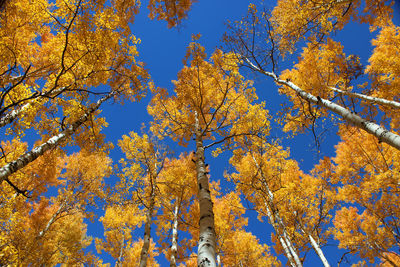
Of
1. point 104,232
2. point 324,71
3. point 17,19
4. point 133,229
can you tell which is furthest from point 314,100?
point 104,232

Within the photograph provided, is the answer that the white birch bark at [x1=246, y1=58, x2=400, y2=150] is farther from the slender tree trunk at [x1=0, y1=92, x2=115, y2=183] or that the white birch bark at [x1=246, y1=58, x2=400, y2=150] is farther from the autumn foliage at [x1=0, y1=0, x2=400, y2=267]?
the slender tree trunk at [x1=0, y1=92, x2=115, y2=183]

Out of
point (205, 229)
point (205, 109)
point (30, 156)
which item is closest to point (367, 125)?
point (205, 229)

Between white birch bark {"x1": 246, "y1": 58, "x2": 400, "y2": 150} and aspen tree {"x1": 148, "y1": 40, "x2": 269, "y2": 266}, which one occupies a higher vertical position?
aspen tree {"x1": 148, "y1": 40, "x2": 269, "y2": 266}

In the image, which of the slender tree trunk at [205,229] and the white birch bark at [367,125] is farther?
the white birch bark at [367,125]

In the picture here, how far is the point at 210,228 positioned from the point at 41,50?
347 inches

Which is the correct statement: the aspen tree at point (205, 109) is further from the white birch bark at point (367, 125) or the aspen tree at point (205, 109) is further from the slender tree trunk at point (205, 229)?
the white birch bark at point (367, 125)

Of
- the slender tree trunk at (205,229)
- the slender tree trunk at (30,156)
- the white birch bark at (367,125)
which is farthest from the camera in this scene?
the slender tree trunk at (30,156)

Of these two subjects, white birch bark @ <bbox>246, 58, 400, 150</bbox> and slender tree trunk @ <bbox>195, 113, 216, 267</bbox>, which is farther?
white birch bark @ <bbox>246, 58, 400, 150</bbox>

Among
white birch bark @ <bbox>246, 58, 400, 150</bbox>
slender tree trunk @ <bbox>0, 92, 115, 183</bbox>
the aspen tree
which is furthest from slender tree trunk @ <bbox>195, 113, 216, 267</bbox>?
slender tree trunk @ <bbox>0, 92, 115, 183</bbox>

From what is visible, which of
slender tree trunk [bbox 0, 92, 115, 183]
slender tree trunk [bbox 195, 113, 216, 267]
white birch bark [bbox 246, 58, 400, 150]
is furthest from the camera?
slender tree trunk [bbox 0, 92, 115, 183]

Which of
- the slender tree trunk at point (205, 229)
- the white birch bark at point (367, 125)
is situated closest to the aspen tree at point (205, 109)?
the slender tree trunk at point (205, 229)

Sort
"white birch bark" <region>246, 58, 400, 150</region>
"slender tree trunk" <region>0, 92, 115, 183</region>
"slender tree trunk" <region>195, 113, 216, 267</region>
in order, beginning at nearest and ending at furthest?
"slender tree trunk" <region>195, 113, 216, 267</region> < "white birch bark" <region>246, 58, 400, 150</region> < "slender tree trunk" <region>0, 92, 115, 183</region>

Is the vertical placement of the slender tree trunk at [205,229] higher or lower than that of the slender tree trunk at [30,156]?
lower

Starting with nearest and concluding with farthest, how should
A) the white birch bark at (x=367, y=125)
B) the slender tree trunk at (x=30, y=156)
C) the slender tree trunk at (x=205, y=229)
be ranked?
the slender tree trunk at (x=205, y=229)
the white birch bark at (x=367, y=125)
the slender tree trunk at (x=30, y=156)
